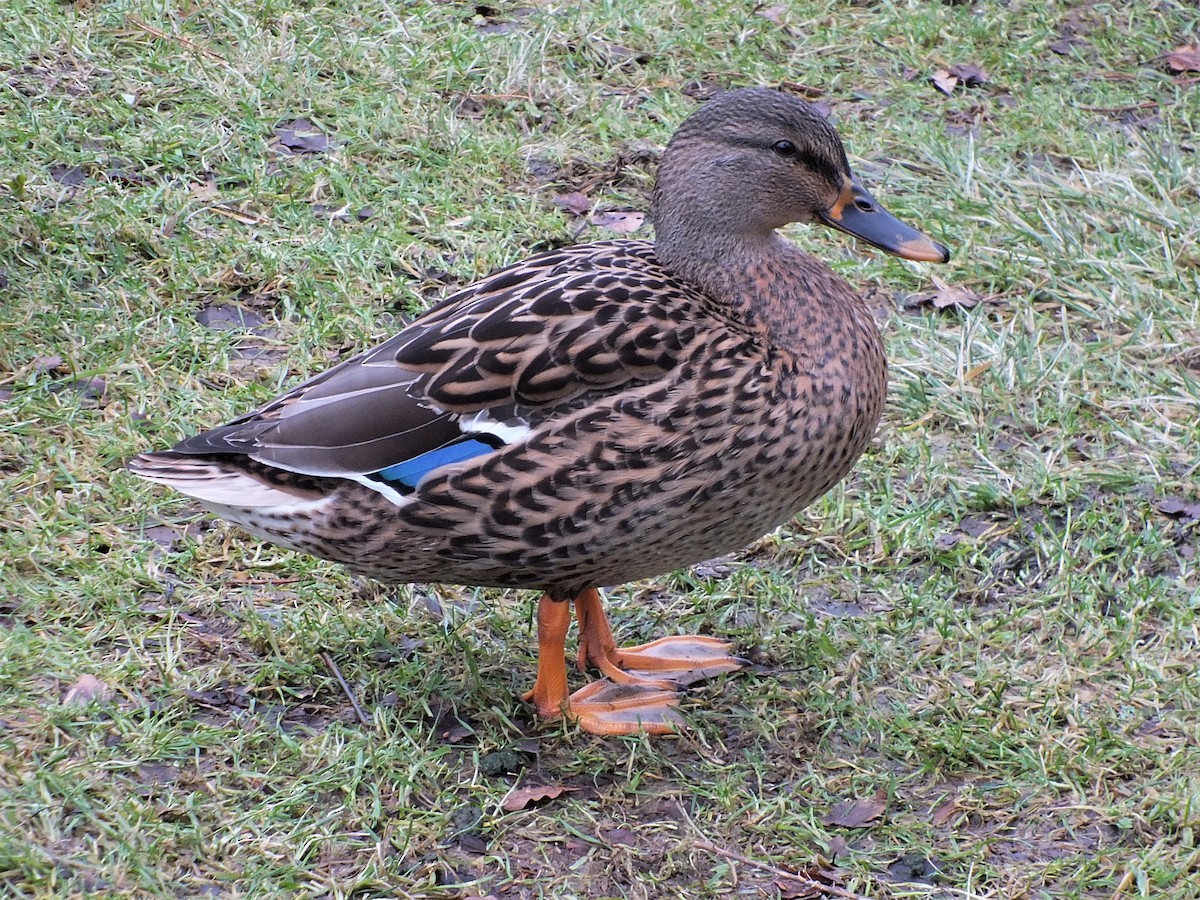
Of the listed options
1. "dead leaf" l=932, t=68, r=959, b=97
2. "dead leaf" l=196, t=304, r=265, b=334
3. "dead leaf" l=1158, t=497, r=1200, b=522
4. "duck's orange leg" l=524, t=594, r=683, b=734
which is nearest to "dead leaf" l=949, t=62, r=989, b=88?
"dead leaf" l=932, t=68, r=959, b=97

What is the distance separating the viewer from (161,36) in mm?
6238

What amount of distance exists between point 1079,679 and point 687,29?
398cm

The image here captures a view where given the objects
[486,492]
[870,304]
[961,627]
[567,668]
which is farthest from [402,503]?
[870,304]

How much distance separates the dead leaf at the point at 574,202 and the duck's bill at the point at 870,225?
2004 millimetres

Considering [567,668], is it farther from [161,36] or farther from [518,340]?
[161,36]

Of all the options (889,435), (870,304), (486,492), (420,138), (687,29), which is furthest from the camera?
(687,29)

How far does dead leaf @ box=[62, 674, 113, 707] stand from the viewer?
3.50 m

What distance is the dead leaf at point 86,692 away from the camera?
3.50 m

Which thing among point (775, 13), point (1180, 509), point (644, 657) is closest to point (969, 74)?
point (775, 13)

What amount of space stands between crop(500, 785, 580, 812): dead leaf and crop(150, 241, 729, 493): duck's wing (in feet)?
2.50

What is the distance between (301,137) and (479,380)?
2.90m

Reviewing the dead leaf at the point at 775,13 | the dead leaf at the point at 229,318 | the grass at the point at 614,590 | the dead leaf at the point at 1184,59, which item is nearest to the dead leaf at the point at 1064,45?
the grass at the point at 614,590

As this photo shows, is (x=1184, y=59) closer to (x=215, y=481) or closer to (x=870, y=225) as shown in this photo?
(x=870, y=225)

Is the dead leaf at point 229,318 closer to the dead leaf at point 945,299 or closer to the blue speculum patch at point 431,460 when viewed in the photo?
the blue speculum patch at point 431,460
